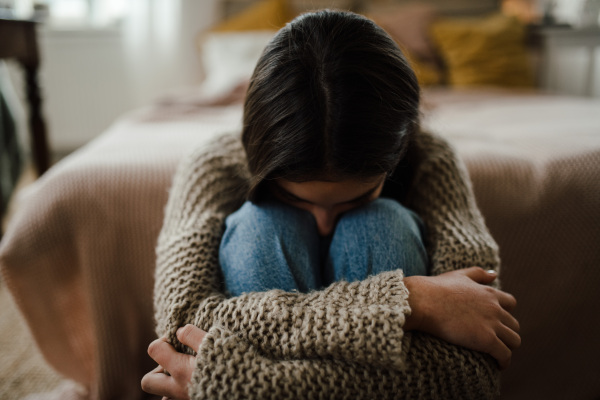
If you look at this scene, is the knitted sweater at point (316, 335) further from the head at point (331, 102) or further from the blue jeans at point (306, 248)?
the head at point (331, 102)

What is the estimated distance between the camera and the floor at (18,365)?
89 centimetres

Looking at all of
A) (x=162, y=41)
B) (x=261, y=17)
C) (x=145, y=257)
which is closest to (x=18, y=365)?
(x=145, y=257)

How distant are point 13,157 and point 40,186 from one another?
1382 mm

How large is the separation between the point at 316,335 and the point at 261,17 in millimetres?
1984

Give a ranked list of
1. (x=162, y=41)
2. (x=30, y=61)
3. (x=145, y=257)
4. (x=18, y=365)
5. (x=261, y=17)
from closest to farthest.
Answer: (x=145, y=257) → (x=18, y=365) → (x=30, y=61) → (x=261, y=17) → (x=162, y=41)

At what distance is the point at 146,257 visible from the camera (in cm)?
77

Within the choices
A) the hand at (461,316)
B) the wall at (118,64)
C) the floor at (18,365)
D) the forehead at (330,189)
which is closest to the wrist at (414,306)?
the hand at (461,316)

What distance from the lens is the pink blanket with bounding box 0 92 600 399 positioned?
2.43ft

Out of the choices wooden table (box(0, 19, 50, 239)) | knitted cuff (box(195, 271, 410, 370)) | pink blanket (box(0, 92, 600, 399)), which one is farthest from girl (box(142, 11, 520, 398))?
wooden table (box(0, 19, 50, 239))

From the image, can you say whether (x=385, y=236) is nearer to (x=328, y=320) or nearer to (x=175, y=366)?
(x=328, y=320)

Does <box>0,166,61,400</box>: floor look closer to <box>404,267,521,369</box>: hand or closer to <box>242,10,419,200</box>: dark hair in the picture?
<box>242,10,419,200</box>: dark hair

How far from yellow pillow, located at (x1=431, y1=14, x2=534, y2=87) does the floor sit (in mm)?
1840

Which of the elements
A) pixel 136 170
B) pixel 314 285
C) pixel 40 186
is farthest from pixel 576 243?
pixel 40 186

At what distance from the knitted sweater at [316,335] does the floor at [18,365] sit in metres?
0.42
